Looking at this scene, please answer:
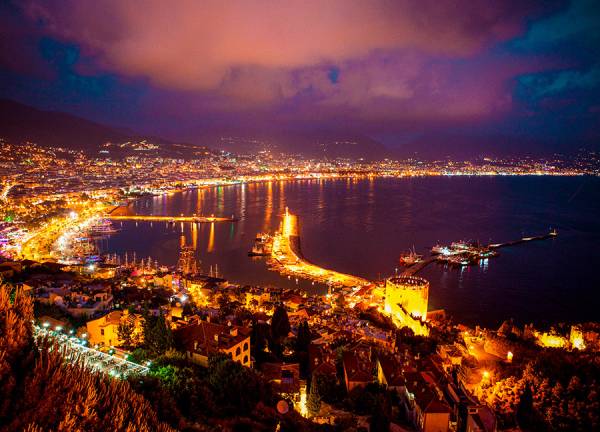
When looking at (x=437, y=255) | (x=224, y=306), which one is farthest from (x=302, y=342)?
(x=437, y=255)

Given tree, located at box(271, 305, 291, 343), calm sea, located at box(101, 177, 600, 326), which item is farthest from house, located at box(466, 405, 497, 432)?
calm sea, located at box(101, 177, 600, 326)

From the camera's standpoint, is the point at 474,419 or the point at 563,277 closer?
the point at 474,419

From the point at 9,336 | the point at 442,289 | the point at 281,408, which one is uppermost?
the point at 9,336

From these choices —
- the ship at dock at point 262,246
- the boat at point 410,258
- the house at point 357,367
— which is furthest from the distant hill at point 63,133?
the house at point 357,367

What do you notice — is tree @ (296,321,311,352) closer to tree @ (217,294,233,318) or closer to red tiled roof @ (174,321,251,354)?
red tiled roof @ (174,321,251,354)

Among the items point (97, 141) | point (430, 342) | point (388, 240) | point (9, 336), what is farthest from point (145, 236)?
point (97, 141)

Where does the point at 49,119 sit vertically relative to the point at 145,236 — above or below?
above

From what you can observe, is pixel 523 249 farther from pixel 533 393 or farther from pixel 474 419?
pixel 474 419
